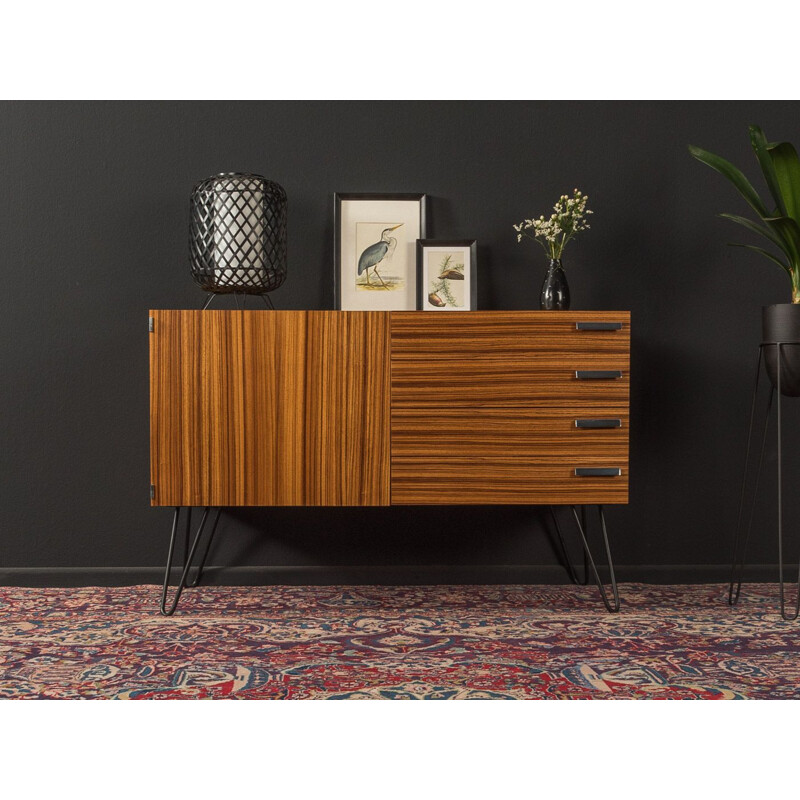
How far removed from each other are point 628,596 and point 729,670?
2.51 ft

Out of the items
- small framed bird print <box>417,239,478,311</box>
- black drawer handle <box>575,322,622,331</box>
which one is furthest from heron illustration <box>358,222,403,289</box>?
black drawer handle <box>575,322,622,331</box>

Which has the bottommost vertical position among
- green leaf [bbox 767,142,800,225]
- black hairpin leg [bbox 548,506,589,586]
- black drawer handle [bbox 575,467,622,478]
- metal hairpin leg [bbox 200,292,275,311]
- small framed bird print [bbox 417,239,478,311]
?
black hairpin leg [bbox 548,506,589,586]

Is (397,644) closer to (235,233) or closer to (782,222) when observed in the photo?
(235,233)

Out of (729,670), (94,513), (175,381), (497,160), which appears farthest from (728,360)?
(94,513)

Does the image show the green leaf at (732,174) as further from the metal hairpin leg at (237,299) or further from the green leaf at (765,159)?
the metal hairpin leg at (237,299)

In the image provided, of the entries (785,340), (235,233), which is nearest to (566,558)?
(785,340)

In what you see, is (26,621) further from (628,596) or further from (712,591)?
(712,591)

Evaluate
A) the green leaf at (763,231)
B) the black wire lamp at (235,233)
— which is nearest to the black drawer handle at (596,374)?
the green leaf at (763,231)

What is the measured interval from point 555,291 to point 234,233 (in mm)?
1065

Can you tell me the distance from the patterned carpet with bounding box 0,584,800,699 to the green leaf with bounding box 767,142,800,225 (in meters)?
1.29

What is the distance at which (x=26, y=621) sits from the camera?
245 cm

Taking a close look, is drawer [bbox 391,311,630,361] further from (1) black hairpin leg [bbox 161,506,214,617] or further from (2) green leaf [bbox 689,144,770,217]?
(1) black hairpin leg [bbox 161,506,214,617]

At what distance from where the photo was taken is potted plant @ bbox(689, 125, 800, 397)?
8.28ft

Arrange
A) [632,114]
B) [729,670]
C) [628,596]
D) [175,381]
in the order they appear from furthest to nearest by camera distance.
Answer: [632,114] → [628,596] → [175,381] → [729,670]
